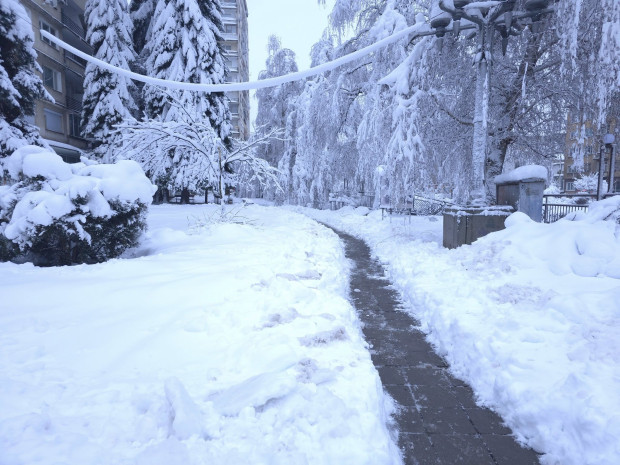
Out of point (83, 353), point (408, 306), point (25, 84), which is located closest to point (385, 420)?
point (83, 353)

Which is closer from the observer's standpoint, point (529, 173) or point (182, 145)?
point (529, 173)

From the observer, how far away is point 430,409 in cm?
273

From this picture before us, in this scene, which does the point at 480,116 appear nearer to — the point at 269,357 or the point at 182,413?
the point at 269,357

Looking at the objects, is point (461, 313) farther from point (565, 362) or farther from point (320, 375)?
point (320, 375)

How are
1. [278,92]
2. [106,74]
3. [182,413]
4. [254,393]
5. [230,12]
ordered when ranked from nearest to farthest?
[182,413] < [254,393] < [106,74] < [278,92] < [230,12]

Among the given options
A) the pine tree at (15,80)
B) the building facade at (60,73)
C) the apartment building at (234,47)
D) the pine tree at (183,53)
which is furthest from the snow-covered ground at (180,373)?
the apartment building at (234,47)

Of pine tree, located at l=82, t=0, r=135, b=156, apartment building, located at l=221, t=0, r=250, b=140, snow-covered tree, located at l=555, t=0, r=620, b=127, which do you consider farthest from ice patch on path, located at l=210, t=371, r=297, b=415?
apartment building, located at l=221, t=0, r=250, b=140

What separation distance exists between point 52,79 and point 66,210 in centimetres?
2325

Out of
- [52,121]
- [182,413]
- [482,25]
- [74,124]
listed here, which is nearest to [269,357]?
[182,413]

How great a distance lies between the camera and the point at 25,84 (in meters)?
12.4

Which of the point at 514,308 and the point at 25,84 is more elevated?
the point at 25,84

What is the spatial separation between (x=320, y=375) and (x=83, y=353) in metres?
1.95

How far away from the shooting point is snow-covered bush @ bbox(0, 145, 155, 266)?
5285mm

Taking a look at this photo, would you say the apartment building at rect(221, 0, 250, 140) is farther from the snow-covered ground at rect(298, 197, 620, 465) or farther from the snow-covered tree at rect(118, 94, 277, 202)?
the snow-covered ground at rect(298, 197, 620, 465)
